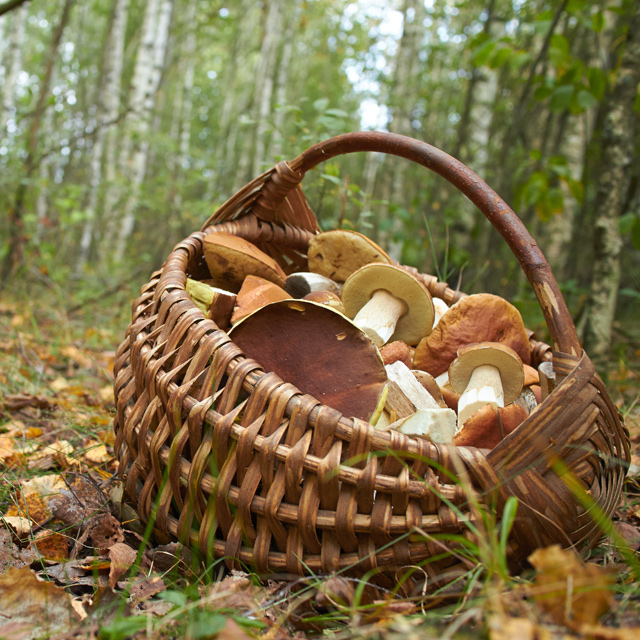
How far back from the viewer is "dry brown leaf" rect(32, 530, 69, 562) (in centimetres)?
114

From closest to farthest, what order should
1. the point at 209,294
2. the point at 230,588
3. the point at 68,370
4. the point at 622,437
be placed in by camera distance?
the point at 230,588, the point at 622,437, the point at 209,294, the point at 68,370

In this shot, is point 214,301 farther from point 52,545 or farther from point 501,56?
point 501,56

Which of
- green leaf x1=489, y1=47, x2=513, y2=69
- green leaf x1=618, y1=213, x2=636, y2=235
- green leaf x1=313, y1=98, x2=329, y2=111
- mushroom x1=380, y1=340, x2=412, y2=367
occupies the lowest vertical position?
mushroom x1=380, y1=340, x2=412, y2=367

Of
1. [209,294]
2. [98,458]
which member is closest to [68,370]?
[98,458]

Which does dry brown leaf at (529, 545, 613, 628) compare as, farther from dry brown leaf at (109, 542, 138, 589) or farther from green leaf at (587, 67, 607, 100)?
green leaf at (587, 67, 607, 100)

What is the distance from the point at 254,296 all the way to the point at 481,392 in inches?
28.6

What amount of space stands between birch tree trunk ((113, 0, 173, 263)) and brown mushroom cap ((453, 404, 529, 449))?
22.5ft

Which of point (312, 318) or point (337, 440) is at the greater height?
point (312, 318)

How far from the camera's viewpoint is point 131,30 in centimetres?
1773

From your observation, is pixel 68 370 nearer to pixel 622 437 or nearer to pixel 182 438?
pixel 182 438

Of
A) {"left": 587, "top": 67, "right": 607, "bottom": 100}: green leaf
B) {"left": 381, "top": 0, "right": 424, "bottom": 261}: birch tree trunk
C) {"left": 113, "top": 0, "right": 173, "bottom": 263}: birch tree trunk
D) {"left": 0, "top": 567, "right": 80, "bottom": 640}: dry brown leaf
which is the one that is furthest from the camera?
{"left": 113, "top": 0, "right": 173, "bottom": 263}: birch tree trunk

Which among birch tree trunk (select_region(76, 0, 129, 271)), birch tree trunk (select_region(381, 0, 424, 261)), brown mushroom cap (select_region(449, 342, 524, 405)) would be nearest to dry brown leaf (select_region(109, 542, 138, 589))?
brown mushroom cap (select_region(449, 342, 524, 405))

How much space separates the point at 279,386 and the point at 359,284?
0.79 meters

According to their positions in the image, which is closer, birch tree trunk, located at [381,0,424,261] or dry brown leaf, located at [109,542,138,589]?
dry brown leaf, located at [109,542,138,589]
